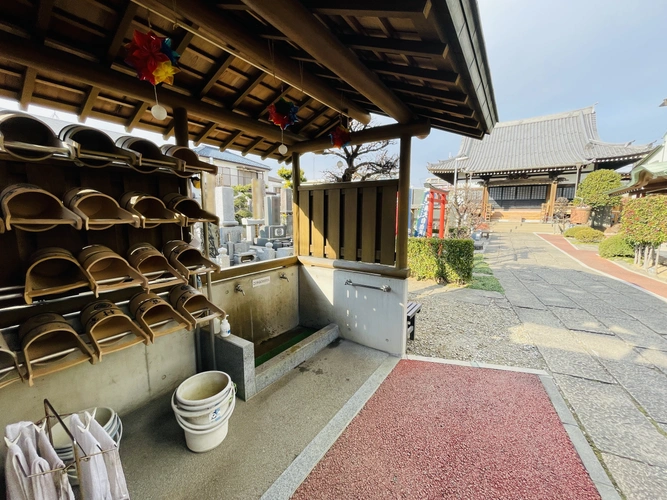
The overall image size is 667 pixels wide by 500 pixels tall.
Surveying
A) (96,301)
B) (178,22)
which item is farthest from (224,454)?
(178,22)

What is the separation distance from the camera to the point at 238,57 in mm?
2316

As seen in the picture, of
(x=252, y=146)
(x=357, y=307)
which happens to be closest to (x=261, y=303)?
(x=357, y=307)

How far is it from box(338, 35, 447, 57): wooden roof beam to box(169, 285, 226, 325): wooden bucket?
249 centimetres

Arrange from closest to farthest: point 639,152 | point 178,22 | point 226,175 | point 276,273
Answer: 1. point 178,22
2. point 276,273
3. point 639,152
4. point 226,175

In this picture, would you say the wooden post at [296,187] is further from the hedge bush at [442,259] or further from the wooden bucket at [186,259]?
the hedge bush at [442,259]

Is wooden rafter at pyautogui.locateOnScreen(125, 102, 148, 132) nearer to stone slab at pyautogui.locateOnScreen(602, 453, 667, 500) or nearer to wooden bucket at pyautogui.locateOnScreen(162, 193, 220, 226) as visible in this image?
wooden bucket at pyautogui.locateOnScreen(162, 193, 220, 226)

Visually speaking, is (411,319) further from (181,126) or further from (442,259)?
(442,259)

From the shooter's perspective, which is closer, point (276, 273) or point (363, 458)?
point (363, 458)

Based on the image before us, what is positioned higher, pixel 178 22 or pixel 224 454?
pixel 178 22

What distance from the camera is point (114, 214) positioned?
79.8 inches

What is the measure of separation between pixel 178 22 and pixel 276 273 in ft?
10.2

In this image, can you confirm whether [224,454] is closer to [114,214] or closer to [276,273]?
[114,214]

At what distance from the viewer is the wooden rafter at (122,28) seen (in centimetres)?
194

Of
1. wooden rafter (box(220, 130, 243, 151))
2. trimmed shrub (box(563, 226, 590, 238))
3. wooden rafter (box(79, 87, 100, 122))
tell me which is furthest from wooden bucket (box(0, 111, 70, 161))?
trimmed shrub (box(563, 226, 590, 238))
